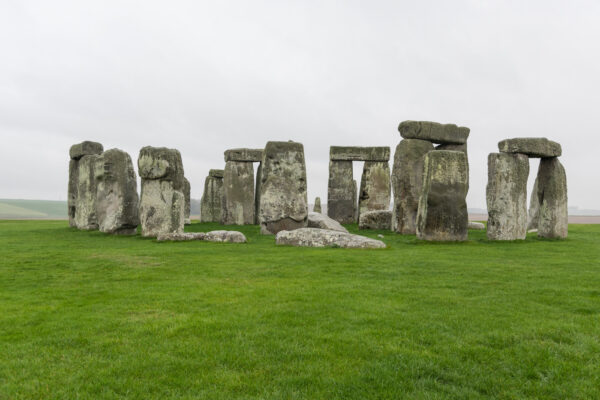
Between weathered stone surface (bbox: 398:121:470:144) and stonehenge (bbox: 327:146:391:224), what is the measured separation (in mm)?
6061

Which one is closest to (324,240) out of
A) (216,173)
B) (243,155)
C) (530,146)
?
(530,146)

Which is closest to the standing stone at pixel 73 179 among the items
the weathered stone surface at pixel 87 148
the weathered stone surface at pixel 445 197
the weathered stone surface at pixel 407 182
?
the weathered stone surface at pixel 87 148

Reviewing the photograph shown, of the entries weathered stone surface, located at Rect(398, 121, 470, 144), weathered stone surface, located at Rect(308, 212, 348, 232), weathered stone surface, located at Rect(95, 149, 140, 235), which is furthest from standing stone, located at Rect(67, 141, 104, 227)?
weathered stone surface, located at Rect(398, 121, 470, 144)

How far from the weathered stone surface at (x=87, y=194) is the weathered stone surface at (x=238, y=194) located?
5456 mm

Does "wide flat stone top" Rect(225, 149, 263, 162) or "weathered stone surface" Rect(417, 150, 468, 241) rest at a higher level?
A: "wide flat stone top" Rect(225, 149, 263, 162)

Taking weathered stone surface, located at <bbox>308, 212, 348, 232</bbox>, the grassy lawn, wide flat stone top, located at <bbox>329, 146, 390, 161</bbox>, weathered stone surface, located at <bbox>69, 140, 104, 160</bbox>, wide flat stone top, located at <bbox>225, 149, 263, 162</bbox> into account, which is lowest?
the grassy lawn

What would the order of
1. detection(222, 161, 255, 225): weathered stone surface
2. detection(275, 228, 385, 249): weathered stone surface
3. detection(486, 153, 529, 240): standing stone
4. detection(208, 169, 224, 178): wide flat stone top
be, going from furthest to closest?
detection(208, 169, 224, 178): wide flat stone top, detection(222, 161, 255, 225): weathered stone surface, detection(486, 153, 529, 240): standing stone, detection(275, 228, 385, 249): weathered stone surface

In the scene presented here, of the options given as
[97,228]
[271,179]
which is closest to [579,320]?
[271,179]

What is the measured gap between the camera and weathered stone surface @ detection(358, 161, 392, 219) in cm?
2067

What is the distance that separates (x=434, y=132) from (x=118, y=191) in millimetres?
9630

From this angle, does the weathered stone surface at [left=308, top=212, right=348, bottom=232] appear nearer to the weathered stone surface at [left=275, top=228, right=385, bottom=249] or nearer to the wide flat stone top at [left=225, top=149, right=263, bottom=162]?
the weathered stone surface at [left=275, top=228, right=385, bottom=249]

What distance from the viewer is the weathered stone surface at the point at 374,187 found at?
67.8 feet

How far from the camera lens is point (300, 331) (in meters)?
3.91

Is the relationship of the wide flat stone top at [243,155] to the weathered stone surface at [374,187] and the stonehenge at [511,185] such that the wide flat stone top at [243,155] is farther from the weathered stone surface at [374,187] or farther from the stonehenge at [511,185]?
the stonehenge at [511,185]
